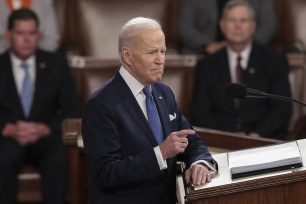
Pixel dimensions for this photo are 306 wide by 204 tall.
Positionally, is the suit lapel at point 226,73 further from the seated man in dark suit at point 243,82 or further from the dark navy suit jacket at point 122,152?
the dark navy suit jacket at point 122,152

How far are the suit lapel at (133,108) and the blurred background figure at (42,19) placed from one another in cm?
232

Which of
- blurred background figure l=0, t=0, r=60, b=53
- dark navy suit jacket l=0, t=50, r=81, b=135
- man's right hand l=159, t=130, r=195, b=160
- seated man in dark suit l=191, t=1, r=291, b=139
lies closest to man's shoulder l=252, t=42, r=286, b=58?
seated man in dark suit l=191, t=1, r=291, b=139

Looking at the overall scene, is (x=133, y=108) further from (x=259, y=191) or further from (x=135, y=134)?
(x=259, y=191)

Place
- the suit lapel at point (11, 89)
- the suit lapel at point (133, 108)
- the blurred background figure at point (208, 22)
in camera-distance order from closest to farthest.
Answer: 1. the suit lapel at point (133, 108)
2. the suit lapel at point (11, 89)
3. the blurred background figure at point (208, 22)

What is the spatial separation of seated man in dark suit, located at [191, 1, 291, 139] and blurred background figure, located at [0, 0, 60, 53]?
0.97 meters

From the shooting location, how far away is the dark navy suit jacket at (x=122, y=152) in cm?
174

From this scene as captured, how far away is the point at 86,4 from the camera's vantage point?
4223mm

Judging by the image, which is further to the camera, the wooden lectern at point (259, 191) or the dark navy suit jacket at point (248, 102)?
the dark navy suit jacket at point (248, 102)

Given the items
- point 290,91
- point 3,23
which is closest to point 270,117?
point 290,91

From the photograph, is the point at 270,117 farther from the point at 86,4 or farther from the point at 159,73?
the point at 159,73

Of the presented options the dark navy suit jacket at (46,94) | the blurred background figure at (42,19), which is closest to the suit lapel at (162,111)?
the dark navy suit jacket at (46,94)

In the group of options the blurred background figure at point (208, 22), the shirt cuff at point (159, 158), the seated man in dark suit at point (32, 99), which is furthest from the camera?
the blurred background figure at point (208, 22)

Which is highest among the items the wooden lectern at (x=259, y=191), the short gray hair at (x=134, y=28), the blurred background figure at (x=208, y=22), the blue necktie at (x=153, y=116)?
the blurred background figure at (x=208, y=22)

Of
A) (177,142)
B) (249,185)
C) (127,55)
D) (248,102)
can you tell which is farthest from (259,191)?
(248,102)
